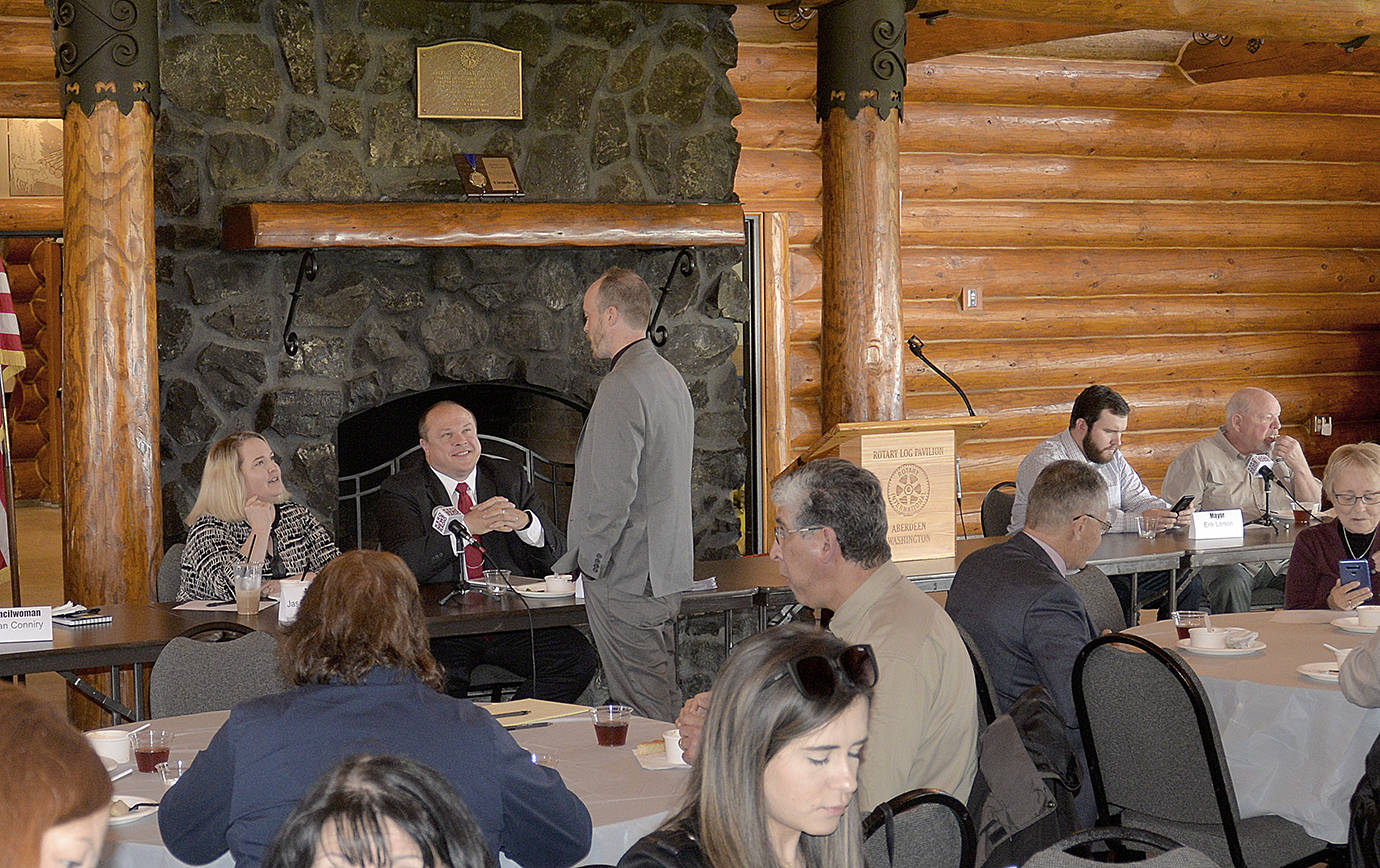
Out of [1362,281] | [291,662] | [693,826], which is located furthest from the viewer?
[1362,281]

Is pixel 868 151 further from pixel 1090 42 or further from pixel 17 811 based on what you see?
pixel 17 811

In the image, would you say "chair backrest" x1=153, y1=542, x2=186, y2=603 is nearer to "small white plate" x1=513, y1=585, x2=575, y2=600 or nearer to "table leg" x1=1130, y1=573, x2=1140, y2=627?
"small white plate" x1=513, y1=585, x2=575, y2=600

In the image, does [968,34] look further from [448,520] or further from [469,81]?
[448,520]

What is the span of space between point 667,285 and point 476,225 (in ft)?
3.40

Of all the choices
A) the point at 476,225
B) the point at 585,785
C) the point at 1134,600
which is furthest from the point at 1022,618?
the point at 476,225

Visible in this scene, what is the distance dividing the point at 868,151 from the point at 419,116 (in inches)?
71.7

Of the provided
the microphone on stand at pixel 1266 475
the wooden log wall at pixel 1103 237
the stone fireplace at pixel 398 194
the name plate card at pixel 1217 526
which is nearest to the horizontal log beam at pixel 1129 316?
the wooden log wall at pixel 1103 237

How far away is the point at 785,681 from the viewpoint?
6.59 ft

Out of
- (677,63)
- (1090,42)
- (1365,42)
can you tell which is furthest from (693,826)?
(1090,42)

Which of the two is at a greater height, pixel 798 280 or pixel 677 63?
pixel 677 63

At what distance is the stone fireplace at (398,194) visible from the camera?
591 cm

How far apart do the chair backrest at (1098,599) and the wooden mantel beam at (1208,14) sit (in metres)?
2.76

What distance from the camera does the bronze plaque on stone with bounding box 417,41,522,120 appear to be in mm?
6219

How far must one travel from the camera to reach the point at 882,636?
9.49ft
